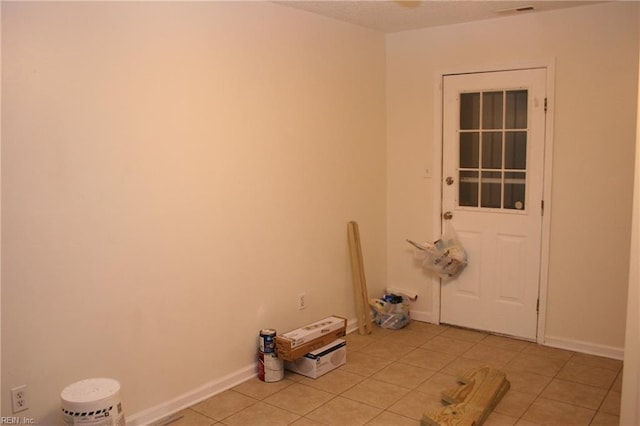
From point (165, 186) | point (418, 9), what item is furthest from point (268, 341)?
point (418, 9)

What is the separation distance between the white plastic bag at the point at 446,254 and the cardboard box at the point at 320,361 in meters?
1.15

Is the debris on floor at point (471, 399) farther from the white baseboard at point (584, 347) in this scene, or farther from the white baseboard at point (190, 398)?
the white baseboard at point (190, 398)

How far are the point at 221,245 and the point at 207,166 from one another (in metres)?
0.49

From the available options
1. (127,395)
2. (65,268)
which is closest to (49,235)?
(65,268)

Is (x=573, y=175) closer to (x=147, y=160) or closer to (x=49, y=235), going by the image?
(x=147, y=160)

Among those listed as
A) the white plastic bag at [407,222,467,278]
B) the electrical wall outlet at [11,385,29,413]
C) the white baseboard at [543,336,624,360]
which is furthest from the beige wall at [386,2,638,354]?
the electrical wall outlet at [11,385,29,413]

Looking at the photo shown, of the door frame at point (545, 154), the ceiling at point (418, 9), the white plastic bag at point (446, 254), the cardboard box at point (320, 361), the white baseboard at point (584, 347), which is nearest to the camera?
the cardboard box at point (320, 361)

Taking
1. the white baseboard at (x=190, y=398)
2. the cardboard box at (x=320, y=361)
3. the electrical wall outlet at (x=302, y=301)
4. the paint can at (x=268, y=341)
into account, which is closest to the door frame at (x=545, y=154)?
the electrical wall outlet at (x=302, y=301)

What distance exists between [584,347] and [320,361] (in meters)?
1.93

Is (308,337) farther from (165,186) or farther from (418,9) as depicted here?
(418,9)

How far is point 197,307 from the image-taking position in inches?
128

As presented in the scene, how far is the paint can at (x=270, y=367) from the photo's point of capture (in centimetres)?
355

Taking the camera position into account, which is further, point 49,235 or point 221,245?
point 221,245

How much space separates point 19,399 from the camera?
2.49 meters
